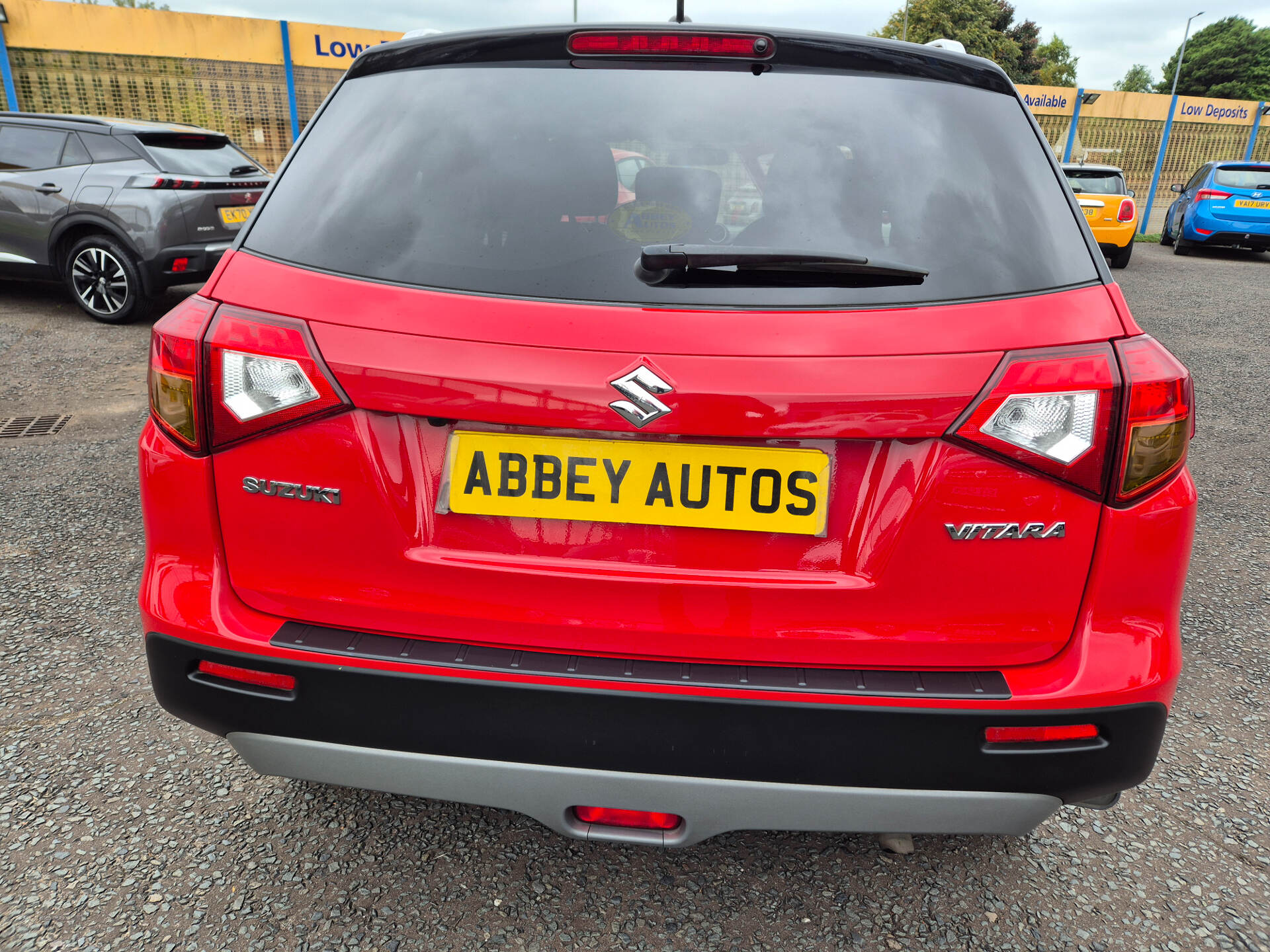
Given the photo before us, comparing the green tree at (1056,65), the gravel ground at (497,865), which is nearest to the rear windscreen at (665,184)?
the gravel ground at (497,865)

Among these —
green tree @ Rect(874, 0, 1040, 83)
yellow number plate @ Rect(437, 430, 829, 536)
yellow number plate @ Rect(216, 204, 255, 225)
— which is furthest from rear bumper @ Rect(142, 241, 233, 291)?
green tree @ Rect(874, 0, 1040, 83)

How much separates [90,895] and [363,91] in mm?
1725

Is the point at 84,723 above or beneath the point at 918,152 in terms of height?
beneath

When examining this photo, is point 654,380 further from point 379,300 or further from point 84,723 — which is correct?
point 84,723

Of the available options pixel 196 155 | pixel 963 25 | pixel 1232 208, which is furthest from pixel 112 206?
pixel 963 25

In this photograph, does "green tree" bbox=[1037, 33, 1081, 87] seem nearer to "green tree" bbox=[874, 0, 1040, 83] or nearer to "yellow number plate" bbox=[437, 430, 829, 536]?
"green tree" bbox=[874, 0, 1040, 83]

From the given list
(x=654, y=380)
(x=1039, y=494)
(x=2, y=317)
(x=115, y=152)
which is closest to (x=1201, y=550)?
(x=1039, y=494)

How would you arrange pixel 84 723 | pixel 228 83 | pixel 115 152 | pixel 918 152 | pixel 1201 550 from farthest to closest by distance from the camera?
pixel 228 83, pixel 115 152, pixel 1201 550, pixel 84 723, pixel 918 152

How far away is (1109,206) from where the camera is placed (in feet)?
43.1

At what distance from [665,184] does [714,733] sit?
3.13 ft

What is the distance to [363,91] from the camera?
1820 millimetres

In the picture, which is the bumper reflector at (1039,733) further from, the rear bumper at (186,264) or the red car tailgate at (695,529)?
the rear bumper at (186,264)

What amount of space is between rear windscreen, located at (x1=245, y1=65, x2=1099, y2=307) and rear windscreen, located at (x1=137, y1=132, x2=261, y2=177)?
6.96 meters

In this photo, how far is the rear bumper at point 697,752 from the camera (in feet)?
4.74
